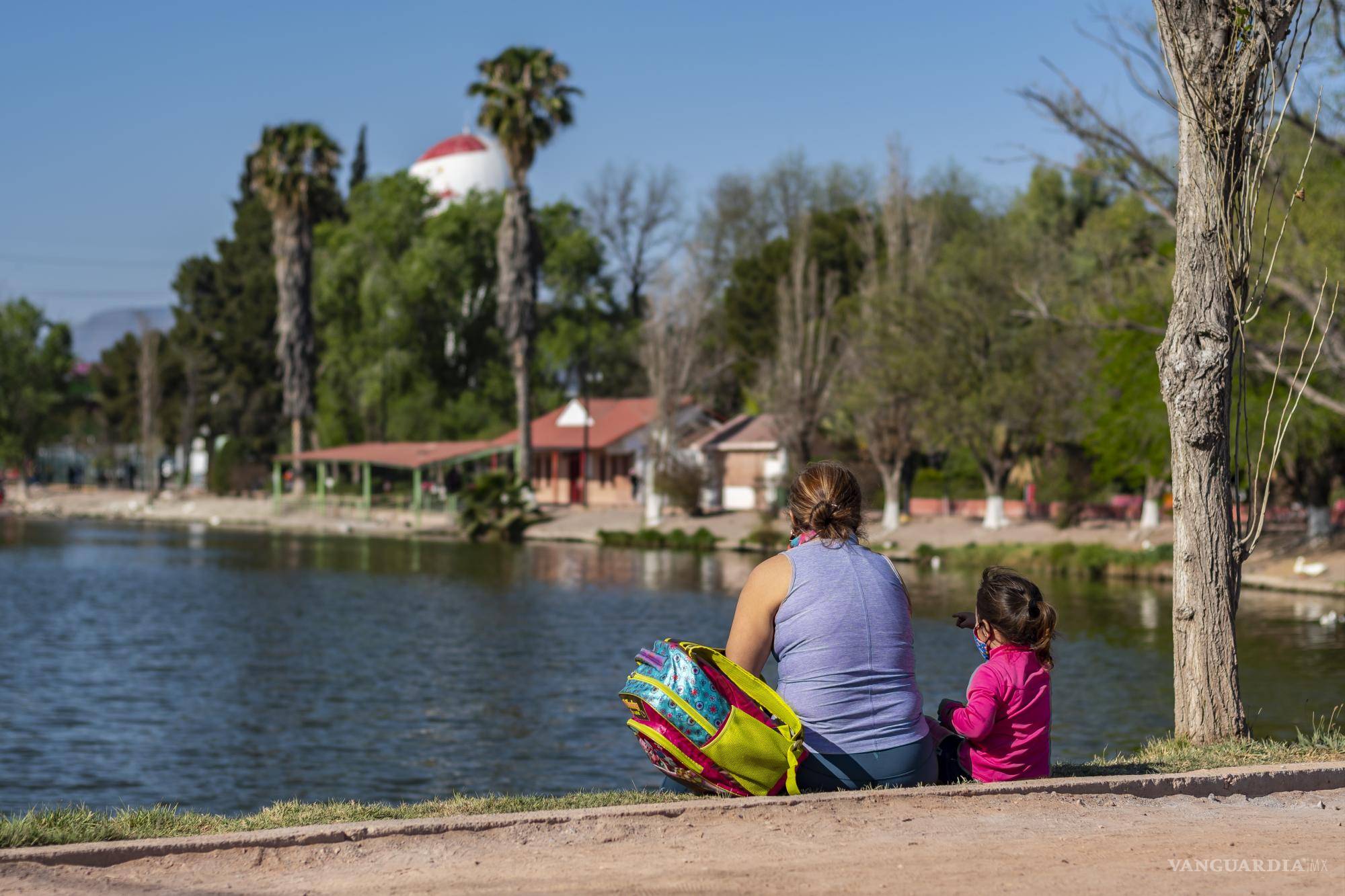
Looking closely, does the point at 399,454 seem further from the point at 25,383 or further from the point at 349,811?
the point at 349,811

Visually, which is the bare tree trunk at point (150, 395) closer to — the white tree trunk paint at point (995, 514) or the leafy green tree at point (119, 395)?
the leafy green tree at point (119, 395)

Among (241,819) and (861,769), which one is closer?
(861,769)

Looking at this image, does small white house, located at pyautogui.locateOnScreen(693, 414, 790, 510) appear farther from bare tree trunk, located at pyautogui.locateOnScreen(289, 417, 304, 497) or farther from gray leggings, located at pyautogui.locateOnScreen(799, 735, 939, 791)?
gray leggings, located at pyautogui.locateOnScreen(799, 735, 939, 791)

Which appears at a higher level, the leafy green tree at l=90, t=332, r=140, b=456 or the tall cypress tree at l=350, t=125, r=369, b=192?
the tall cypress tree at l=350, t=125, r=369, b=192

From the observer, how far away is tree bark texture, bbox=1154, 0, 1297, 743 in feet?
25.9

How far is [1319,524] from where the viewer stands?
32.5 metres

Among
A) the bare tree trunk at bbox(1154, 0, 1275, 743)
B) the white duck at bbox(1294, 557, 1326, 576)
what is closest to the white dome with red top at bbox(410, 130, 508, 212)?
the white duck at bbox(1294, 557, 1326, 576)

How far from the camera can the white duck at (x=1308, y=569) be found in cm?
3036

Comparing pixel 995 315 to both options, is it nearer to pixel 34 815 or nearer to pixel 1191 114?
pixel 1191 114

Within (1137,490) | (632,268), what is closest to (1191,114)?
(1137,490)

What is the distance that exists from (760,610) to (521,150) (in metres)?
49.7

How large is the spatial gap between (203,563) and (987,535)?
853 inches

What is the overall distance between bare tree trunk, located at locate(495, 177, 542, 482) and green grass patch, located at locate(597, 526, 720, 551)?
9.20m

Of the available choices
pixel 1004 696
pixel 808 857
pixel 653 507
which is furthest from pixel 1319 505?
pixel 808 857
